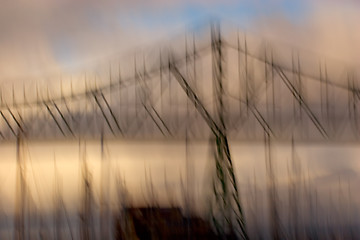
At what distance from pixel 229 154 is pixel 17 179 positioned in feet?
13.6

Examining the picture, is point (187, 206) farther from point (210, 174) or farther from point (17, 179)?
point (17, 179)

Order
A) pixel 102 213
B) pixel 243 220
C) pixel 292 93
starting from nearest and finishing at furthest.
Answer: pixel 102 213, pixel 243 220, pixel 292 93

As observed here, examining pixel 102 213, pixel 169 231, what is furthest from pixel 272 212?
pixel 102 213

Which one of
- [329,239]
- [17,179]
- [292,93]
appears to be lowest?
[329,239]

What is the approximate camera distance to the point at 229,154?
65.3 ft

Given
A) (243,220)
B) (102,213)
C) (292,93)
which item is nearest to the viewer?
(102,213)

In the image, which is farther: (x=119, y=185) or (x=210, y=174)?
(x=210, y=174)

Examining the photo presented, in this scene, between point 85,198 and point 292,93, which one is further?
point 292,93

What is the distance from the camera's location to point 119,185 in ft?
59.6

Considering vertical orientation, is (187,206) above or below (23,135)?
below

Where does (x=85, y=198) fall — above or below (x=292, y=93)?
below

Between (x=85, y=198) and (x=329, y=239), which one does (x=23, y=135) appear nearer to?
(x=85, y=198)

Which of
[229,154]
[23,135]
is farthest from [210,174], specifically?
[23,135]

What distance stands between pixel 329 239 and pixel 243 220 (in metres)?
1.63
